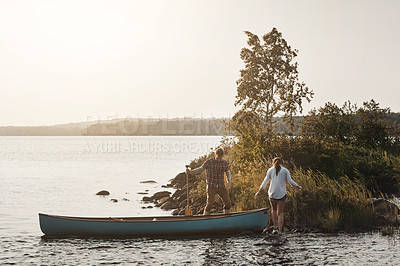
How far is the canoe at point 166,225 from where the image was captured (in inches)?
639

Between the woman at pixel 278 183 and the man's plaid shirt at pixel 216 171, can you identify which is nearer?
the woman at pixel 278 183

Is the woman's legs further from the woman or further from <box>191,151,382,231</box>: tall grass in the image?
<box>191,151,382,231</box>: tall grass

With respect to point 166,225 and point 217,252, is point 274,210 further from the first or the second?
point 166,225

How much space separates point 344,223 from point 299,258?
4.03 m

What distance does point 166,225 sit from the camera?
16.4m

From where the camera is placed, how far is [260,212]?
16078mm

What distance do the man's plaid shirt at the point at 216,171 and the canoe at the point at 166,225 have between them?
3.71 feet

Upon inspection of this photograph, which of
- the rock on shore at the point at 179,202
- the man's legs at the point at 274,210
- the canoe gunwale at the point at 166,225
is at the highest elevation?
the man's legs at the point at 274,210

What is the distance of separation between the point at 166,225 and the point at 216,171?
259 centimetres

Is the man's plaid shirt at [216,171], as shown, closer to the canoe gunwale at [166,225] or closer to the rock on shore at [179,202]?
the canoe gunwale at [166,225]

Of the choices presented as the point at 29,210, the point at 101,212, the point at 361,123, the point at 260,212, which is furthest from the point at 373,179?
the point at 29,210

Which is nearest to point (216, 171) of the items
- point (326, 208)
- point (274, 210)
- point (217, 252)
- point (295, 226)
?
point (274, 210)

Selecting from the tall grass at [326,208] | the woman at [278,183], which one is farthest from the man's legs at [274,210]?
the tall grass at [326,208]

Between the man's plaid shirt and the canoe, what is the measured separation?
3.71ft
